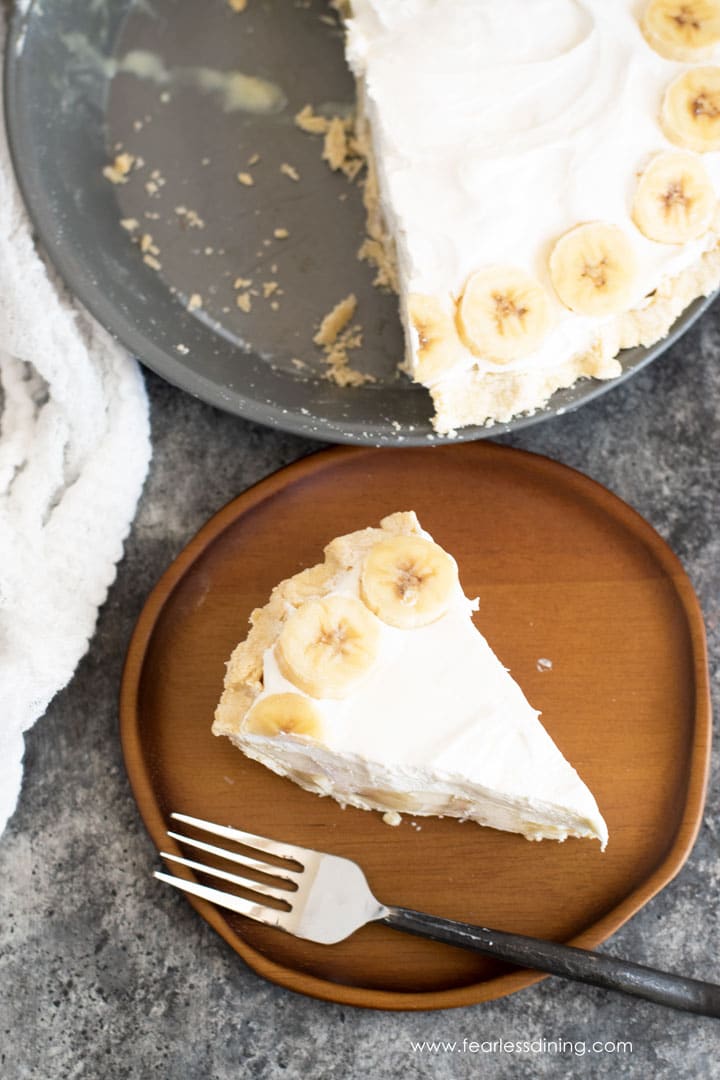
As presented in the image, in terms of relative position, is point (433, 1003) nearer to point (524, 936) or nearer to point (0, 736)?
point (524, 936)

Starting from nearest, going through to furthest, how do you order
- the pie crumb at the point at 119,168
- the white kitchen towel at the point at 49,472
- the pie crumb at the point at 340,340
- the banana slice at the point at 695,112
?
the banana slice at the point at 695,112, the white kitchen towel at the point at 49,472, the pie crumb at the point at 340,340, the pie crumb at the point at 119,168

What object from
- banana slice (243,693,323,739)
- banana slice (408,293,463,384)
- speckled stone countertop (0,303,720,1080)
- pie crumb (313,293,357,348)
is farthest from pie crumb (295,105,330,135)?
banana slice (243,693,323,739)

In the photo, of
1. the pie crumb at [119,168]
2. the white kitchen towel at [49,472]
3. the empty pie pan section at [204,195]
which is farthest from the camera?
the pie crumb at [119,168]

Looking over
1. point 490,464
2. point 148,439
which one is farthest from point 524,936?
point 148,439

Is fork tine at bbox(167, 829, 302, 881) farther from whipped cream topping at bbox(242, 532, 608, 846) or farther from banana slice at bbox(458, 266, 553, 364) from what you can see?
banana slice at bbox(458, 266, 553, 364)

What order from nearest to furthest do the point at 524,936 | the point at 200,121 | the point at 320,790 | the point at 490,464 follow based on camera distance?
the point at 524,936 < the point at 320,790 < the point at 490,464 < the point at 200,121

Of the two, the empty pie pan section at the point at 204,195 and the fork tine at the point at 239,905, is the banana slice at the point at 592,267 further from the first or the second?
the fork tine at the point at 239,905

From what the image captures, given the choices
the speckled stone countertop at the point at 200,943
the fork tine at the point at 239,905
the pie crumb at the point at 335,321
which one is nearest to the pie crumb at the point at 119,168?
the pie crumb at the point at 335,321

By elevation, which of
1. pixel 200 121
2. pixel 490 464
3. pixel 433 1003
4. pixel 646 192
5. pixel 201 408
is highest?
pixel 200 121
